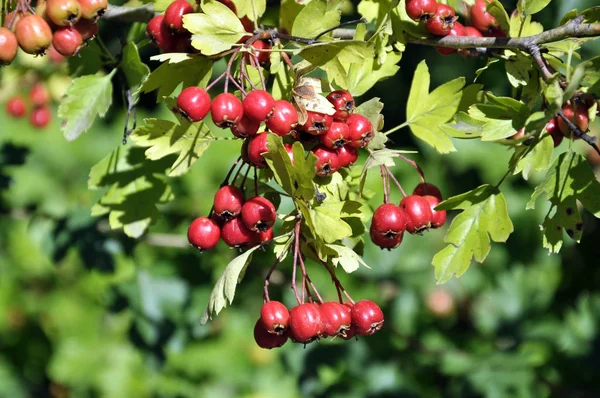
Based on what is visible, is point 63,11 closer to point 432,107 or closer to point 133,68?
point 133,68

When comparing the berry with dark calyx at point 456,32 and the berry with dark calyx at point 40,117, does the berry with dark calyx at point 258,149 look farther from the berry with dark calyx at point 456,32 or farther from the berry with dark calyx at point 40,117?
the berry with dark calyx at point 40,117

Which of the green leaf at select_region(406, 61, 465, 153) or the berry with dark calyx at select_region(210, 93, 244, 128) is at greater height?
the berry with dark calyx at select_region(210, 93, 244, 128)

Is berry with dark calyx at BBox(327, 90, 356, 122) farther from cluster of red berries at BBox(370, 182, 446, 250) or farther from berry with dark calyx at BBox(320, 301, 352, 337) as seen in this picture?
berry with dark calyx at BBox(320, 301, 352, 337)

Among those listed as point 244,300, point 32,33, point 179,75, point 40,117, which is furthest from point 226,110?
point 244,300

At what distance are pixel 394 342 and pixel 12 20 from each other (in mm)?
1717

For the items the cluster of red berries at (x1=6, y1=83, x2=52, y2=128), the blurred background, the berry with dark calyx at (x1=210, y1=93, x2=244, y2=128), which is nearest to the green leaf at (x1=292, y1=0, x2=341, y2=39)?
the berry with dark calyx at (x1=210, y1=93, x2=244, y2=128)

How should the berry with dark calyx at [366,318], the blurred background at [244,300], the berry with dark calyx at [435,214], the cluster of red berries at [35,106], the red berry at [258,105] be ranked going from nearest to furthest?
the red berry at [258,105], the berry with dark calyx at [366,318], the berry with dark calyx at [435,214], the blurred background at [244,300], the cluster of red berries at [35,106]

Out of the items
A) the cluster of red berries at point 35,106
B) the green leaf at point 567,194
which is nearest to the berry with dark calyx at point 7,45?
the green leaf at point 567,194

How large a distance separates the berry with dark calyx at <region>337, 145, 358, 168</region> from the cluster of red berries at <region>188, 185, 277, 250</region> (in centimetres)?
14

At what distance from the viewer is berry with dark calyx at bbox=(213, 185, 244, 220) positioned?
1188 mm

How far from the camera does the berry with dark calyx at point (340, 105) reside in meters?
1.15

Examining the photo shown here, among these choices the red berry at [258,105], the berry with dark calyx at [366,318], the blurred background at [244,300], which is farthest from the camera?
the blurred background at [244,300]

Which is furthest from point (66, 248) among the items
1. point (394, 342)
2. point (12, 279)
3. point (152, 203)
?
point (12, 279)

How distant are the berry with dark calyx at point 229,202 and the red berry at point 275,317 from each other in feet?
0.55
